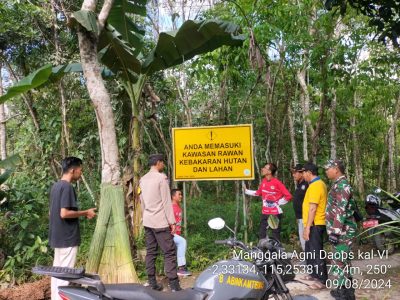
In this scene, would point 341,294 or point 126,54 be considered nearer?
point 341,294

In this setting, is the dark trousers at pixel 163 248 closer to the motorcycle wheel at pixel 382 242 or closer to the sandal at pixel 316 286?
the sandal at pixel 316 286

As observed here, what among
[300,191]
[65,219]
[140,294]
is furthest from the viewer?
[300,191]

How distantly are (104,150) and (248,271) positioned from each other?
3154 millimetres

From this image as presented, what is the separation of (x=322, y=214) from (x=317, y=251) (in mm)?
466

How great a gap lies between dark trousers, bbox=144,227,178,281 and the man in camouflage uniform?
6.29ft

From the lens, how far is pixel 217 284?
115 inches

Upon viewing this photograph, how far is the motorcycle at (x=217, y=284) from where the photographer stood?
281cm

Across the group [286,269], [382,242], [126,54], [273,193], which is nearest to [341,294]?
[286,269]

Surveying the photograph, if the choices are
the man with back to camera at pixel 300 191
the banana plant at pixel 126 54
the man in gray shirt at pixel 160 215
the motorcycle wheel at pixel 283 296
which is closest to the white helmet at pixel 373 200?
the man with back to camera at pixel 300 191

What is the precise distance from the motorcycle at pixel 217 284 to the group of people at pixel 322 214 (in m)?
1.12

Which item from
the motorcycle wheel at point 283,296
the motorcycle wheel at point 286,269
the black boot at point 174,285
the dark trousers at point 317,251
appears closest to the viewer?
the motorcycle wheel at point 283,296

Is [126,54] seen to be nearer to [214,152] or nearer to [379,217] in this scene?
[214,152]

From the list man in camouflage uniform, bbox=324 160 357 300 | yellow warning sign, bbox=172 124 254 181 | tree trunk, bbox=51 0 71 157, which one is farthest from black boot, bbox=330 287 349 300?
tree trunk, bbox=51 0 71 157

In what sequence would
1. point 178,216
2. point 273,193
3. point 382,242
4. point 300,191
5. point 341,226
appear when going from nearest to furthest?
point 341,226 < point 178,216 < point 300,191 < point 273,193 < point 382,242
